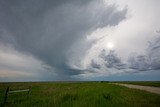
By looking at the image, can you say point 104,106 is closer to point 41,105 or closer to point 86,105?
point 86,105

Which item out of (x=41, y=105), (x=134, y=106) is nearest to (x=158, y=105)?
(x=134, y=106)

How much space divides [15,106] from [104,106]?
25.3 ft

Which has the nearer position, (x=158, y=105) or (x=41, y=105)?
(x=158, y=105)

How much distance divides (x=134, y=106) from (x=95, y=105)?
122 inches

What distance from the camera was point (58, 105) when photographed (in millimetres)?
13930

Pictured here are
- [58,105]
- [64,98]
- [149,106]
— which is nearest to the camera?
[149,106]

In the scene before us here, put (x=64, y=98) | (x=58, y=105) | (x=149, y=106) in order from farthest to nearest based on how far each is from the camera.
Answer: (x=64, y=98), (x=58, y=105), (x=149, y=106)

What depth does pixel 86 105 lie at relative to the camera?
13477 millimetres

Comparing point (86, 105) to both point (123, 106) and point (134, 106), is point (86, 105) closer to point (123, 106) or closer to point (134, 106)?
point (123, 106)

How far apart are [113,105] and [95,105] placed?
1.48m

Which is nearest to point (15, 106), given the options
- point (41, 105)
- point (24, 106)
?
point (24, 106)

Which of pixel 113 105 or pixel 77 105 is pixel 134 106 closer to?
pixel 113 105

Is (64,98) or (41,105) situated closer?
(41,105)

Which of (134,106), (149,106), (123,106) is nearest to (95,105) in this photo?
(123,106)
